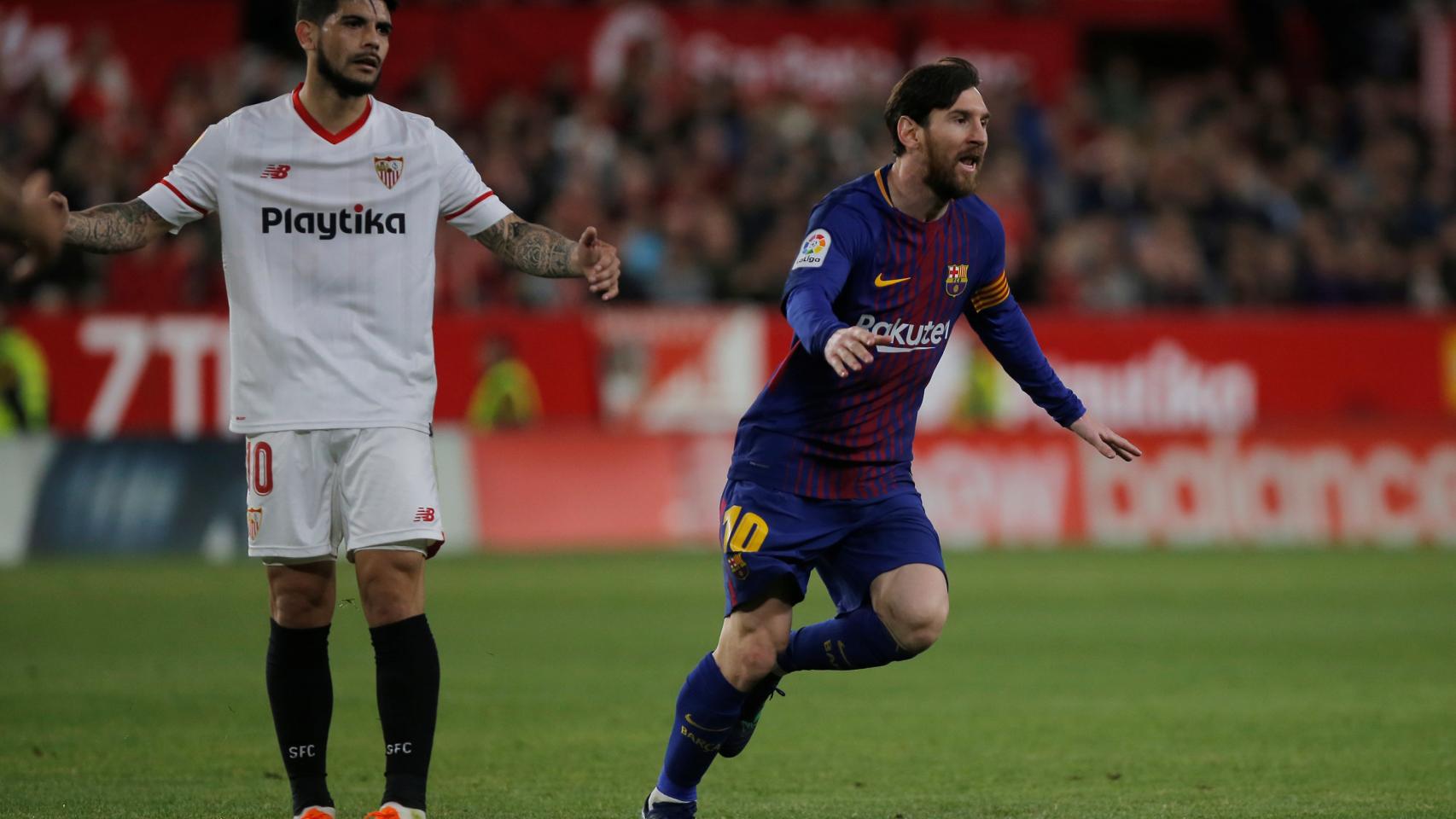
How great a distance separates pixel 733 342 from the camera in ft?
68.4

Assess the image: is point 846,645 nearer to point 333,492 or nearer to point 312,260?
point 333,492

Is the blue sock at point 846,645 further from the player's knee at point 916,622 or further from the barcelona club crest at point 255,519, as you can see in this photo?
the barcelona club crest at point 255,519

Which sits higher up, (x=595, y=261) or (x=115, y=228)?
(x=115, y=228)

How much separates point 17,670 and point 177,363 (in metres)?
9.26

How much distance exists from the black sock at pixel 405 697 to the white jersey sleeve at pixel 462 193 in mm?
1309

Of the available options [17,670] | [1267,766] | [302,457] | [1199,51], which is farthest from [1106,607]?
[1199,51]

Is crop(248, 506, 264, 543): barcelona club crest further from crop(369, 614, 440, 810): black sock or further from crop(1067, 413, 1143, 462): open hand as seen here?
crop(1067, 413, 1143, 462): open hand

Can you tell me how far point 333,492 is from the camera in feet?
19.9

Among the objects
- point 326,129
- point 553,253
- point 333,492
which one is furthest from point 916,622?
point 326,129

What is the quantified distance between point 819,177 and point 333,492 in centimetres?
1678

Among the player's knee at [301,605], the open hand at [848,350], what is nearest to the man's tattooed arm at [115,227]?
the player's knee at [301,605]

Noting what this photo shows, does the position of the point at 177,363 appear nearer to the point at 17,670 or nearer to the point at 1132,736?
the point at 17,670

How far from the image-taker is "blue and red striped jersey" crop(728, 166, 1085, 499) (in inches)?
254

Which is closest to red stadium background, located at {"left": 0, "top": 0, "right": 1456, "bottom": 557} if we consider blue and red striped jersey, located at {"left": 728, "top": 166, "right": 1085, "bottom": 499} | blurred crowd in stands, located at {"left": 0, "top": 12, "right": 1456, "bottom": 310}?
blurred crowd in stands, located at {"left": 0, "top": 12, "right": 1456, "bottom": 310}
